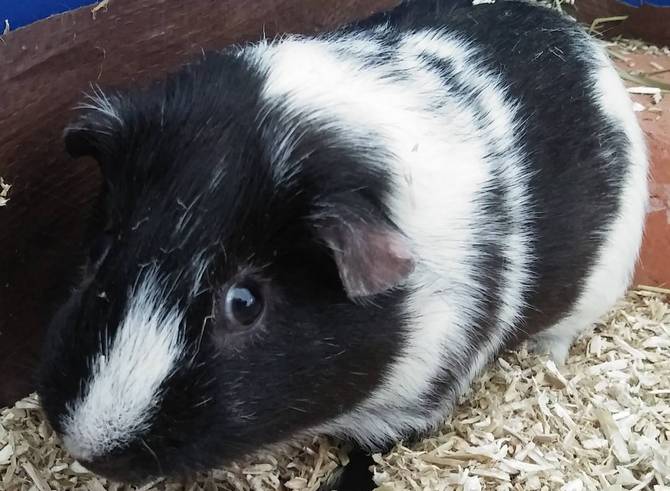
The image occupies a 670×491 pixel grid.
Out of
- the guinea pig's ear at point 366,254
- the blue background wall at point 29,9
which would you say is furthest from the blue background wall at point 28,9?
the guinea pig's ear at point 366,254

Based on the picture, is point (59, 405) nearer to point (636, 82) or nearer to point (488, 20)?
point (488, 20)

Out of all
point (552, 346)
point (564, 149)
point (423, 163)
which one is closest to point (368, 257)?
point (423, 163)

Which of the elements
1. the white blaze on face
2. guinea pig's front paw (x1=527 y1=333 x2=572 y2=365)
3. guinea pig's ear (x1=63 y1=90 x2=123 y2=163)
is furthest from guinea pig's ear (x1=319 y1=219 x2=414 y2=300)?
guinea pig's front paw (x1=527 y1=333 x2=572 y2=365)

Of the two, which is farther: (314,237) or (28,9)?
(28,9)

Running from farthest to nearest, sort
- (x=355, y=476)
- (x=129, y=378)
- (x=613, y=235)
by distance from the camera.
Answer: (x=613, y=235)
(x=355, y=476)
(x=129, y=378)

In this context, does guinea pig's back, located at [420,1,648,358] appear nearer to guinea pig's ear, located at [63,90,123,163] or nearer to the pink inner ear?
the pink inner ear

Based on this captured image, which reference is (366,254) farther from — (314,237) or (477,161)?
(477,161)

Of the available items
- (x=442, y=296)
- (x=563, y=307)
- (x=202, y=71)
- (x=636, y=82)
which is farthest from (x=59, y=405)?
(x=636, y=82)
